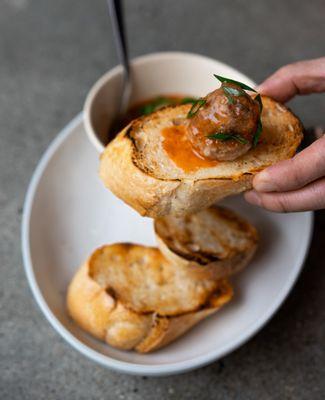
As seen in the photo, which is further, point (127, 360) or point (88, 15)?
point (88, 15)

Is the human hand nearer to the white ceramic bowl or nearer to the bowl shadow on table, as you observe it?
the white ceramic bowl

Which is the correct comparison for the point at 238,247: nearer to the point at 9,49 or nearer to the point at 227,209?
the point at 227,209

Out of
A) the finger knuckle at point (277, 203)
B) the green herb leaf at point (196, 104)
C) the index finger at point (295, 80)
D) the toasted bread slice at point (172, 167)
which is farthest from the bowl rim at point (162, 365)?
the green herb leaf at point (196, 104)

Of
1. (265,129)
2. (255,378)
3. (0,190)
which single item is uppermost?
(265,129)

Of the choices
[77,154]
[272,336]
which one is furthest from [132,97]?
[272,336]

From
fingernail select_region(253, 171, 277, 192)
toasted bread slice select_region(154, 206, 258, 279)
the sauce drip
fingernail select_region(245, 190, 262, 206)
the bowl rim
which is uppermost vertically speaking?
the sauce drip

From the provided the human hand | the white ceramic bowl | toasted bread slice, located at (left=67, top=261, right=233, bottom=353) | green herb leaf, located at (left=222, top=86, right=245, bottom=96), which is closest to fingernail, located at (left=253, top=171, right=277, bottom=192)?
the human hand

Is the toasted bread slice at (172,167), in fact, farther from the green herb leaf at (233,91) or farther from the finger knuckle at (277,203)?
the green herb leaf at (233,91)
